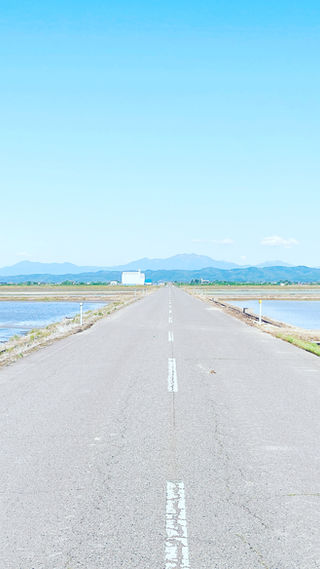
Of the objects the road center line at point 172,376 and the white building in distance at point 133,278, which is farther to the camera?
the white building in distance at point 133,278

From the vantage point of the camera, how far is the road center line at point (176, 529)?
364 cm

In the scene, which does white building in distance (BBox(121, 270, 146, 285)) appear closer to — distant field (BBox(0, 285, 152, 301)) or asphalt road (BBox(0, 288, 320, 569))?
distant field (BBox(0, 285, 152, 301))

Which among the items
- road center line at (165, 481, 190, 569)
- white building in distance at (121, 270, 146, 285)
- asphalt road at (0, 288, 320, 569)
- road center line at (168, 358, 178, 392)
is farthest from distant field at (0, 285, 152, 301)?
road center line at (165, 481, 190, 569)

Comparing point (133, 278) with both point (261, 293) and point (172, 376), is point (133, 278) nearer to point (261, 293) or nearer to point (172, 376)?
point (261, 293)

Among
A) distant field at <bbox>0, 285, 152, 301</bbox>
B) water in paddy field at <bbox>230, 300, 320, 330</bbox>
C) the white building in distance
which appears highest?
the white building in distance

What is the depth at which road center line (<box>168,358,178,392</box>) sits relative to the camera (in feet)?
31.4

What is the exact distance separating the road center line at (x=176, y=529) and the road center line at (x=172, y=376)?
457 centimetres

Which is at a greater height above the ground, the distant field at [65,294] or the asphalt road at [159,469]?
the asphalt road at [159,469]

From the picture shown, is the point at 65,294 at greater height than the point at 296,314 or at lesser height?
greater

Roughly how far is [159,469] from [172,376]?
539 cm

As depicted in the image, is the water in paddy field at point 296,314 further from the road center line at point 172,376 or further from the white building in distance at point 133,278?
the white building in distance at point 133,278

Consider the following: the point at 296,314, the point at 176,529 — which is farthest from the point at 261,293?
the point at 176,529

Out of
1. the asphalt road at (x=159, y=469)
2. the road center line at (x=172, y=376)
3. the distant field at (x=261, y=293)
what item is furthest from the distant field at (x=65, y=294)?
the asphalt road at (x=159, y=469)

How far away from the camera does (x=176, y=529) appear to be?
4062 millimetres
